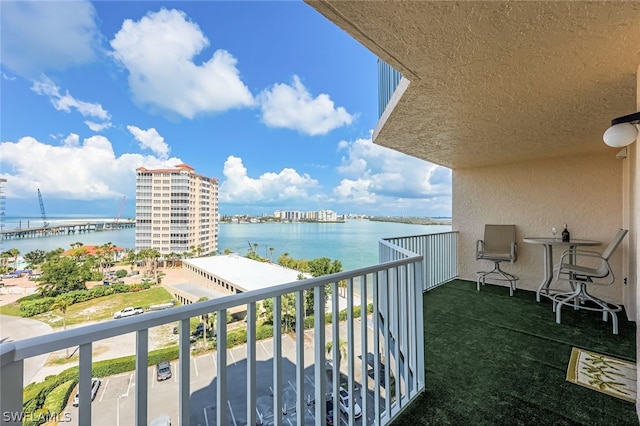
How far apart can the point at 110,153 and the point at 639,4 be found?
38852 millimetres

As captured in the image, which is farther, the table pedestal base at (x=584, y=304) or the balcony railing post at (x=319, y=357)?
the table pedestal base at (x=584, y=304)

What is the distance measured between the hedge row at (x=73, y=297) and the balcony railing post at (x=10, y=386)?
14.2 m

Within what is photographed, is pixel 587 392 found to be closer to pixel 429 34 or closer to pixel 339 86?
pixel 429 34

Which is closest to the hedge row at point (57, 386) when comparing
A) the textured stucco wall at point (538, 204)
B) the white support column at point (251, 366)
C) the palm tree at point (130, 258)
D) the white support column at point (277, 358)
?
the white support column at point (251, 366)

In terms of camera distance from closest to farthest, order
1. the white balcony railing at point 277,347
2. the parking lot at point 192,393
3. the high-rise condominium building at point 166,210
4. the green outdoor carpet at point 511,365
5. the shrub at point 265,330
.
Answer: the white balcony railing at point 277,347 → the parking lot at point 192,393 → the shrub at point 265,330 → the green outdoor carpet at point 511,365 → the high-rise condominium building at point 166,210

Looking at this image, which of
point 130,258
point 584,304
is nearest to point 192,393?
point 584,304

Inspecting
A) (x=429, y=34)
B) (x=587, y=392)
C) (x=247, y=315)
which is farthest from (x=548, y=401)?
(x=429, y=34)

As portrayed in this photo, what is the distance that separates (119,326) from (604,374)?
138 inches

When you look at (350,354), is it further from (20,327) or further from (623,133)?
(20,327)

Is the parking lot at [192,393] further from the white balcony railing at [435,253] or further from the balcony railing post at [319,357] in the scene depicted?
the white balcony railing at [435,253]

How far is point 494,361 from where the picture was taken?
2451 millimetres

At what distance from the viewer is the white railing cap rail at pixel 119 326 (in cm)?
69

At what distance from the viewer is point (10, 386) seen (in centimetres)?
68

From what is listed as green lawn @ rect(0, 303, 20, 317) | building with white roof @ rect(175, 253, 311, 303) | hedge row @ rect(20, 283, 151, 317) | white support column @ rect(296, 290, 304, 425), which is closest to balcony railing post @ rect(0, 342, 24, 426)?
white support column @ rect(296, 290, 304, 425)
